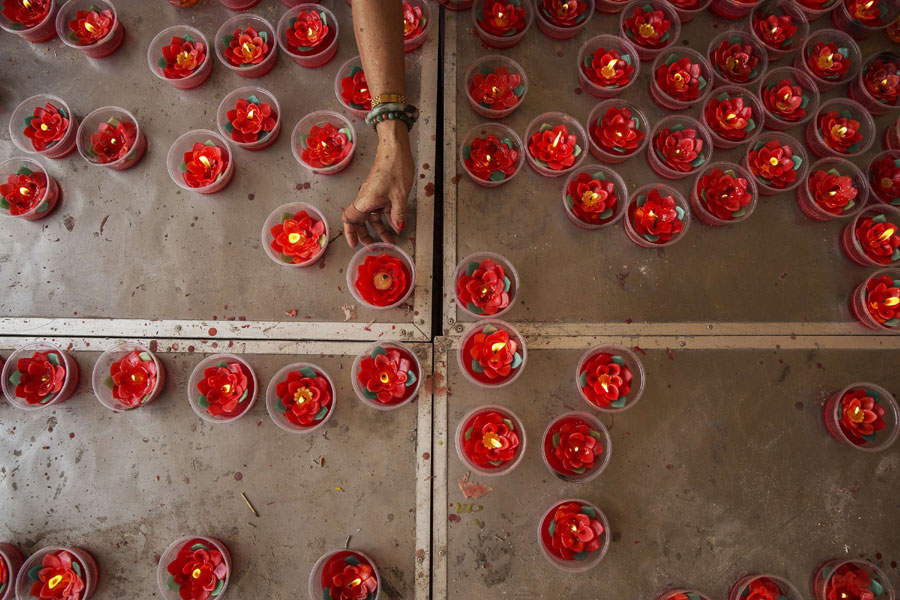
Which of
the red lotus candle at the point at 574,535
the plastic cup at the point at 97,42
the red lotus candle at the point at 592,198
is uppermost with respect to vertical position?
the plastic cup at the point at 97,42

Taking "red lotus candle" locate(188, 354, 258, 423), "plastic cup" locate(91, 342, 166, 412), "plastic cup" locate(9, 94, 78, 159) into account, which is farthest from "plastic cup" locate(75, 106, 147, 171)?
"red lotus candle" locate(188, 354, 258, 423)

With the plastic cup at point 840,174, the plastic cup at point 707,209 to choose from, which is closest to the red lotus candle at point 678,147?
the plastic cup at point 707,209

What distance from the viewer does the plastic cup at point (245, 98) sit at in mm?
1769

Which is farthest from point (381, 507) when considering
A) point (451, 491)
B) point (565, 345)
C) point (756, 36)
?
point (756, 36)

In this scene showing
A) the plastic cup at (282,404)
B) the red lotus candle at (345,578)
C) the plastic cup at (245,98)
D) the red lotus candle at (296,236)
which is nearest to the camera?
the red lotus candle at (345,578)

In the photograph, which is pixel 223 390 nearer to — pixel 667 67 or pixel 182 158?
pixel 182 158

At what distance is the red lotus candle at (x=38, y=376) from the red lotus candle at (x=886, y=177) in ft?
10.2

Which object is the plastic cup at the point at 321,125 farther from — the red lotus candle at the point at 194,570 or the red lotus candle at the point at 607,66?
the red lotus candle at the point at 194,570

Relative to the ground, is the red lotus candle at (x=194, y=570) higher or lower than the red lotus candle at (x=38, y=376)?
lower

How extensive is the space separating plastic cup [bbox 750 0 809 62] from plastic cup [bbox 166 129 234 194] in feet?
7.21

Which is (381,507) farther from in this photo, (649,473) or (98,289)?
(98,289)

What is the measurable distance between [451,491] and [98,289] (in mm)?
1492

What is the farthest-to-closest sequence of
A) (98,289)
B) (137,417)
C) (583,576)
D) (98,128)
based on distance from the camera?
(98,128) → (98,289) → (137,417) → (583,576)

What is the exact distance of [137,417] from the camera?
1.60 meters
